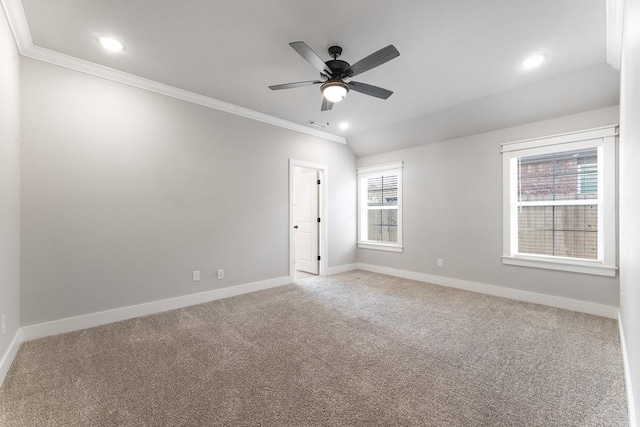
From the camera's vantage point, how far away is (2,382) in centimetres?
194

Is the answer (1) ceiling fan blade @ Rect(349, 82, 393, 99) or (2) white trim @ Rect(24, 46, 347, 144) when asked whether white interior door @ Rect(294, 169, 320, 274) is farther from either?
(1) ceiling fan blade @ Rect(349, 82, 393, 99)

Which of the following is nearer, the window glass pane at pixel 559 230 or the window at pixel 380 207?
the window glass pane at pixel 559 230

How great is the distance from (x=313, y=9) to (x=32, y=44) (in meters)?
2.65

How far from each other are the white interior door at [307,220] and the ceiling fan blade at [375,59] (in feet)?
9.95

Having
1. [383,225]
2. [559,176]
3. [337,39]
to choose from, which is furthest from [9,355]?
[559,176]

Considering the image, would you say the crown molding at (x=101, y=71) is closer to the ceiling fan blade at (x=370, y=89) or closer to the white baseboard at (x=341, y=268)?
the ceiling fan blade at (x=370, y=89)

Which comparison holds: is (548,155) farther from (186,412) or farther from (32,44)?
(32,44)

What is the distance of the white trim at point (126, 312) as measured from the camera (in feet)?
8.74

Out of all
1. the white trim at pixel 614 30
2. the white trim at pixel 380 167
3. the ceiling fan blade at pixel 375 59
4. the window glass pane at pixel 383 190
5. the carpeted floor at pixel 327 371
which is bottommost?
the carpeted floor at pixel 327 371

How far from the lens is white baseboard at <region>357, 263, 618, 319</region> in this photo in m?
3.26

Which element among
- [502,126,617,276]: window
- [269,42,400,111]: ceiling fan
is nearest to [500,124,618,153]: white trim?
[502,126,617,276]: window

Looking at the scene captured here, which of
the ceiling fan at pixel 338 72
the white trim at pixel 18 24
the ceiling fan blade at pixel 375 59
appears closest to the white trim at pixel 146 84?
the white trim at pixel 18 24

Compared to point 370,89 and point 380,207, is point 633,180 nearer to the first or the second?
point 370,89

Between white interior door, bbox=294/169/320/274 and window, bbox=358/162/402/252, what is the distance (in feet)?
3.48
